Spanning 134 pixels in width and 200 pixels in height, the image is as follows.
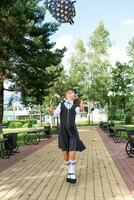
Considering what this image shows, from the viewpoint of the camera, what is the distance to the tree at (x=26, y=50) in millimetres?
30641

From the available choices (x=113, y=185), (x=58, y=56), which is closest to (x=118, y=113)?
(x=58, y=56)

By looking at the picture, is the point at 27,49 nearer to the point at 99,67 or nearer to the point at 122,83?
the point at 122,83

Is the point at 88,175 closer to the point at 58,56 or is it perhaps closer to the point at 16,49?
the point at 16,49

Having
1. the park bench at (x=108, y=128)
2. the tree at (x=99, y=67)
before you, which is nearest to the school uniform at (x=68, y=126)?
the park bench at (x=108, y=128)

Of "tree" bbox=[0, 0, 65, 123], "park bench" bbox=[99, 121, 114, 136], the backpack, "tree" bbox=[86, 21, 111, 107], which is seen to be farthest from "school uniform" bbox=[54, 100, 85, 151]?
"tree" bbox=[86, 21, 111, 107]

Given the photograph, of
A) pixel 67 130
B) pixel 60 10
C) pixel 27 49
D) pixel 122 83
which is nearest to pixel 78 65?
pixel 122 83

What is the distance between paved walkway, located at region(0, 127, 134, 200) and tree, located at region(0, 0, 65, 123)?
706 inches

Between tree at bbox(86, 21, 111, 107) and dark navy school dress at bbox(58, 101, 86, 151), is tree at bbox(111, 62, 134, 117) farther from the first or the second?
dark navy school dress at bbox(58, 101, 86, 151)

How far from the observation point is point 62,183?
9.81 metres

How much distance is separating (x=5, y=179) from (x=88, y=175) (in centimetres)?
194

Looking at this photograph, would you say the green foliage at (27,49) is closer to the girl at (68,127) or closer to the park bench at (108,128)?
the park bench at (108,128)

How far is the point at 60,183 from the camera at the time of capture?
32.2ft

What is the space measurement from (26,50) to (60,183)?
81.3 feet

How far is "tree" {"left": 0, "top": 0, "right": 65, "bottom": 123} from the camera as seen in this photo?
30.6 meters
